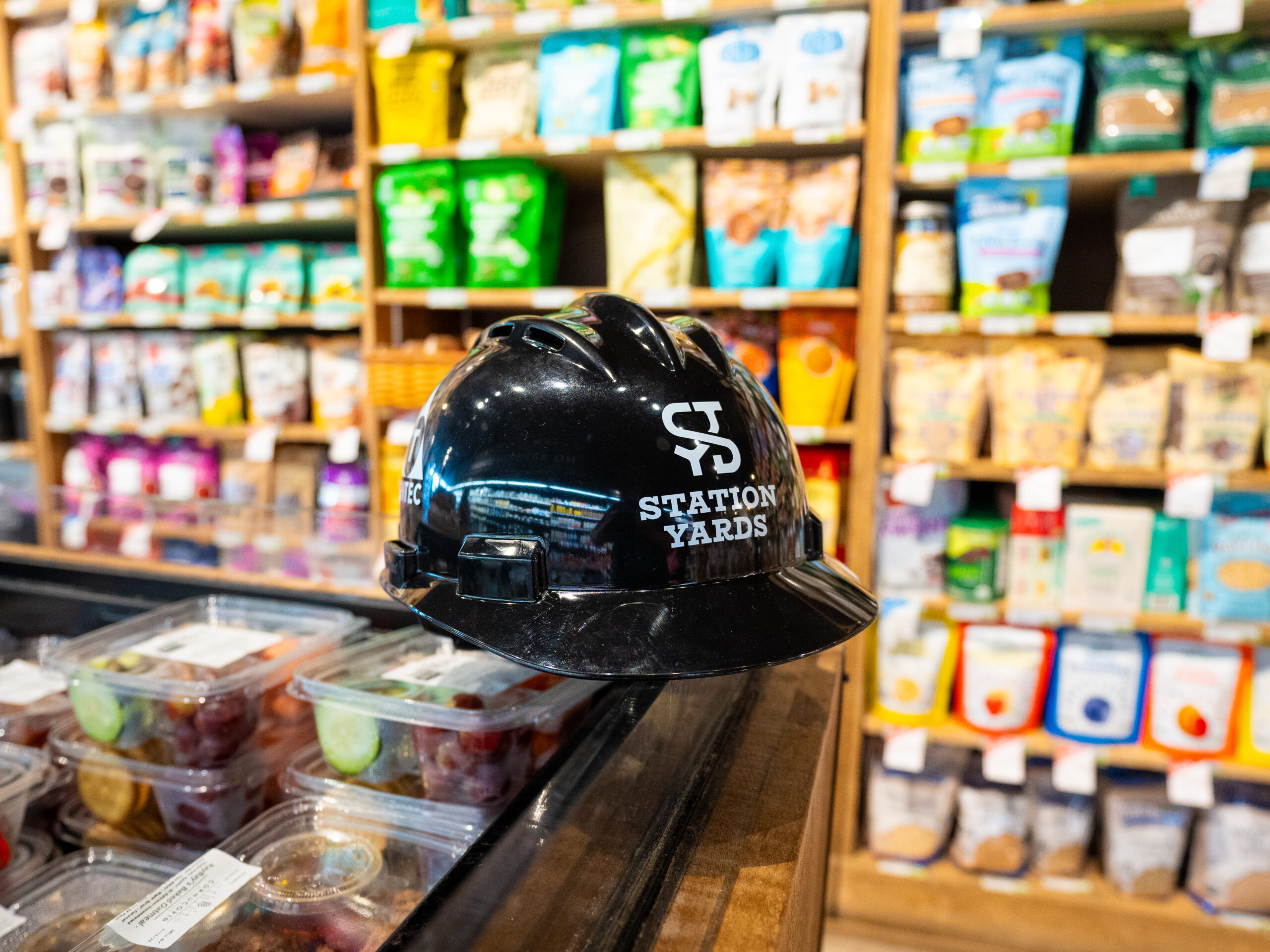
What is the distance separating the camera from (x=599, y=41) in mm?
2152

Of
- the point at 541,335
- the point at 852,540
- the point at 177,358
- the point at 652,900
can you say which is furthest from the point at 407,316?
the point at 652,900

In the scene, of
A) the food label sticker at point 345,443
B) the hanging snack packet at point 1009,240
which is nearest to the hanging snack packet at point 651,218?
the hanging snack packet at point 1009,240

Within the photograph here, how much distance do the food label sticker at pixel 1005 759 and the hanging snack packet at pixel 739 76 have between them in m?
1.66

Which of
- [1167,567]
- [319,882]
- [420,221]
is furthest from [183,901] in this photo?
[1167,567]

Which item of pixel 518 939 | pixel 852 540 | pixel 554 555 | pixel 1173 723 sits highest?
Answer: pixel 554 555

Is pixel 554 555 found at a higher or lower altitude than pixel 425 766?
higher

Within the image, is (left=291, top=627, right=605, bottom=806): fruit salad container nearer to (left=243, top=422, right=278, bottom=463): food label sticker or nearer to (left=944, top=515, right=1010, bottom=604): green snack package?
(left=944, top=515, right=1010, bottom=604): green snack package

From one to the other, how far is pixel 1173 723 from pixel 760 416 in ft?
6.22

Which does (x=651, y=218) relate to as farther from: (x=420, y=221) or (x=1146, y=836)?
(x=1146, y=836)

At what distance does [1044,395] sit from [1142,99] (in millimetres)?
689

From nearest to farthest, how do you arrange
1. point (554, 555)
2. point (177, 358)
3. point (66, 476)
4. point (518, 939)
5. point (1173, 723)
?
point (518, 939)
point (554, 555)
point (1173, 723)
point (177, 358)
point (66, 476)

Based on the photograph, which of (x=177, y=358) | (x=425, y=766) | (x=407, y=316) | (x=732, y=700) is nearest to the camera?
(x=425, y=766)

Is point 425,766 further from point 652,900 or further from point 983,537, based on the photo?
point 983,537

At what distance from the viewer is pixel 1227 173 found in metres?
1.78
